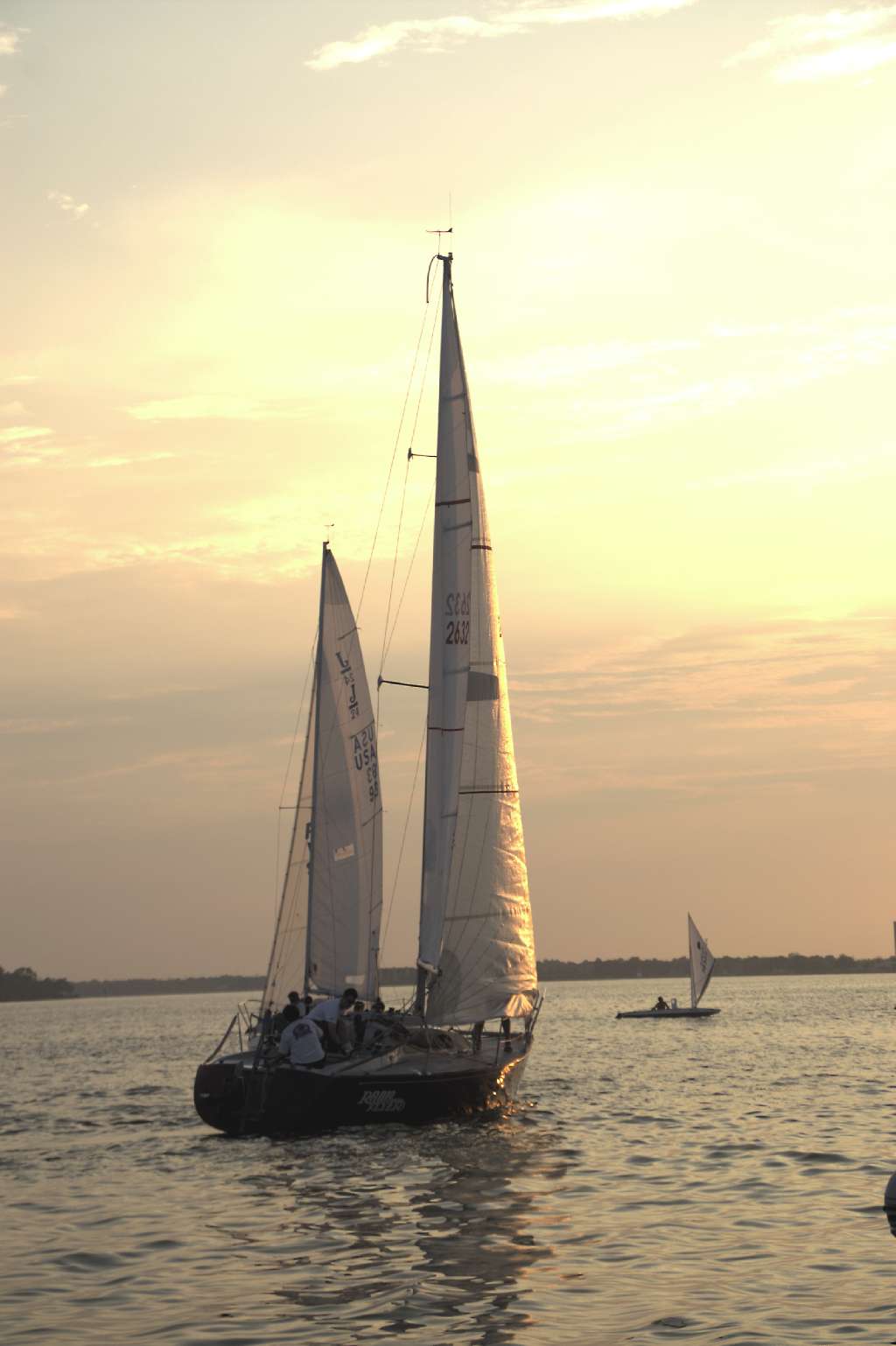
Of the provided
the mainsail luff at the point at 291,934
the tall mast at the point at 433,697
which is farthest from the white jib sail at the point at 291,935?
the tall mast at the point at 433,697

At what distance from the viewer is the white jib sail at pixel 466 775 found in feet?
111

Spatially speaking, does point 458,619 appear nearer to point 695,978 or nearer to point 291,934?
point 291,934

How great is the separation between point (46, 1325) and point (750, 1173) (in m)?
13.8

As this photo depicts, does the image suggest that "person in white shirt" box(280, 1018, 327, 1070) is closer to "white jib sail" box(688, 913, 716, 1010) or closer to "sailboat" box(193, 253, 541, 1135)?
"sailboat" box(193, 253, 541, 1135)

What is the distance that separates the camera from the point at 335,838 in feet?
149

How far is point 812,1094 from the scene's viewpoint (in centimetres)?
4272

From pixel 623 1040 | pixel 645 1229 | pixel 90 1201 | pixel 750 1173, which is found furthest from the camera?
pixel 623 1040

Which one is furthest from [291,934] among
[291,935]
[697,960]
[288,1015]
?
[697,960]

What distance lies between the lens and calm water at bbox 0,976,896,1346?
1562 centimetres

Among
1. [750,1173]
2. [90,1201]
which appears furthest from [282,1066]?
[750,1173]

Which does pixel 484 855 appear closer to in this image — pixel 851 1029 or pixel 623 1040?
pixel 623 1040

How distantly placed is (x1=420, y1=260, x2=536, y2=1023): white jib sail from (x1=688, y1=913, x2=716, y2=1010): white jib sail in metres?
61.6

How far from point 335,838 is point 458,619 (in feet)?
38.3

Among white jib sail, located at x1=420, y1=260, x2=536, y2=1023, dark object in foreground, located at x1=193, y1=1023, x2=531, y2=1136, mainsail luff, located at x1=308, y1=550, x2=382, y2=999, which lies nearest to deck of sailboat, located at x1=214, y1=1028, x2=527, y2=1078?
dark object in foreground, located at x1=193, y1=1023, x2=531, y2=1136
